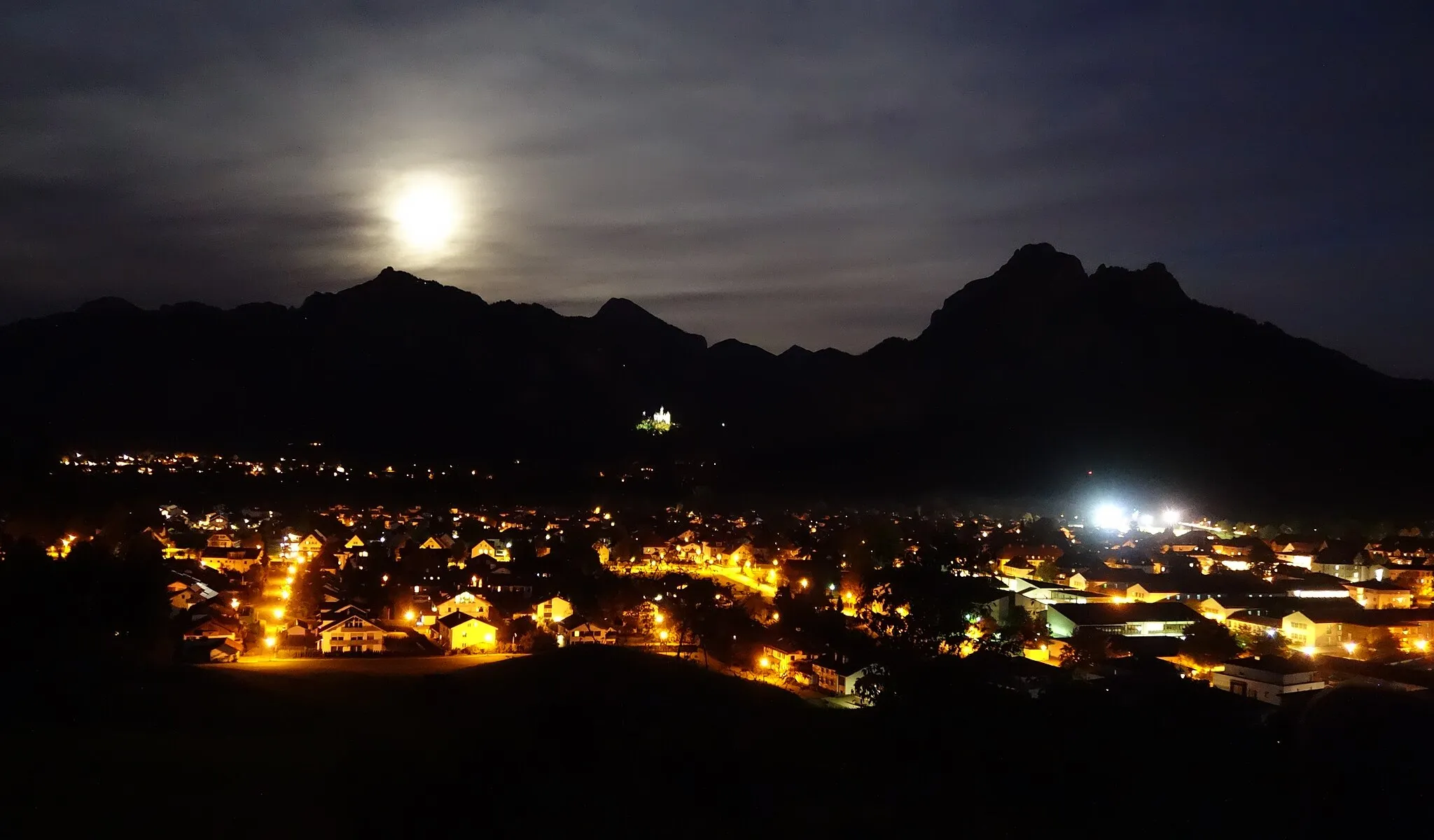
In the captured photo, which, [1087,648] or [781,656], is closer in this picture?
[781,656]

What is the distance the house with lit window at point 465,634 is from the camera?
80.4ft

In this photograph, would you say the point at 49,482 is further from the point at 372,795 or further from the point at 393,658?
the point at 372,795

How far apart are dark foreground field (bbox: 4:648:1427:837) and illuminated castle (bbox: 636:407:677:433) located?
94558 mm

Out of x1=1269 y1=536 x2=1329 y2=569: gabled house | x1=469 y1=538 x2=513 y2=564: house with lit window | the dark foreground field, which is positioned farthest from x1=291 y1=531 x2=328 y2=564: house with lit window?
x1=1269 y1=536 x2=1329 y2=569: gabled house

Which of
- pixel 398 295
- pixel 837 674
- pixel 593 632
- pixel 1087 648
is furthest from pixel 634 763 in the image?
pixel 398 295

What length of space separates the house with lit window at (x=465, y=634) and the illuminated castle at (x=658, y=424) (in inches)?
3363

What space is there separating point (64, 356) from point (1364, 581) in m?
128

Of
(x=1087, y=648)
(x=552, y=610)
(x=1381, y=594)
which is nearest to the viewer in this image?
(x=1087, y=648)

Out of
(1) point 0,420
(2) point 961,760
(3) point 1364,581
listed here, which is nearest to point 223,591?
(2) point 961,760

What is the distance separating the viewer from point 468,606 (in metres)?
27.3

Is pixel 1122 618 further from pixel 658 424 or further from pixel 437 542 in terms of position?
pixel 658 424

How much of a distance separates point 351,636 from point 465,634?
2.78m

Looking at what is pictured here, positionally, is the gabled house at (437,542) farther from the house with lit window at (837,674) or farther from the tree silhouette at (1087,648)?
the tree silhouette at (1087,648)

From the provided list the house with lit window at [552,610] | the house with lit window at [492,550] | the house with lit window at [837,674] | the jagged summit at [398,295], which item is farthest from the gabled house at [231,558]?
the jagged summit at [398,295]
